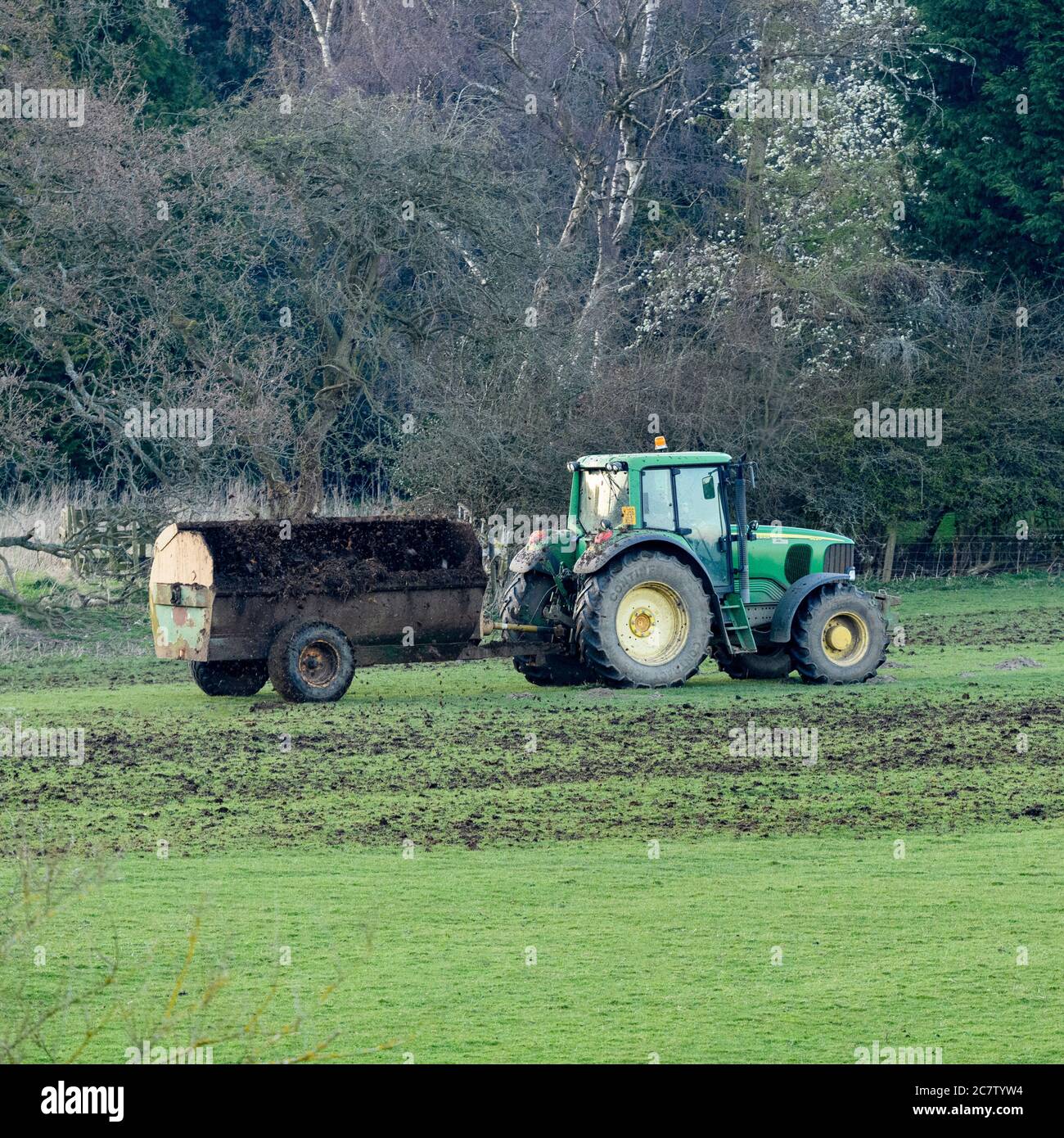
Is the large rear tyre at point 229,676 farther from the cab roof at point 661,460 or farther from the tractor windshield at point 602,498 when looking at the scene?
the cab roof at point 661,460

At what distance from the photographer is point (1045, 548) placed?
3142 cm

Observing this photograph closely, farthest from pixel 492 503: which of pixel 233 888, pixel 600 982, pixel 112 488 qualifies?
pixel 600 982

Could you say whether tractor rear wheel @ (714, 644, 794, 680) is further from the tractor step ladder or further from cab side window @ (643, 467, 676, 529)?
cab side window @ (643, 467, 676, 529)

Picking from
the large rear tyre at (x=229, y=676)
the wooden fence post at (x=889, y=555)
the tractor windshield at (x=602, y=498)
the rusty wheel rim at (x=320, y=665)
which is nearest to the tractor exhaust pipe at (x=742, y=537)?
the tractor windshield at (x=602, y=498)

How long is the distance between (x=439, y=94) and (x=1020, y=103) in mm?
12962

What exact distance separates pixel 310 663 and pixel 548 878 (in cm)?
737

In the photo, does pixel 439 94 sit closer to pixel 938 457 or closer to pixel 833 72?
pixel 833 72

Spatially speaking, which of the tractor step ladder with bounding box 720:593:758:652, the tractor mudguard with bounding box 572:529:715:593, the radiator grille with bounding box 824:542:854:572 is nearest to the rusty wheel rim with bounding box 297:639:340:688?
the tractor mudguard with bounding box 572:529:715:593

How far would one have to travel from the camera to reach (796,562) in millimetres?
18250

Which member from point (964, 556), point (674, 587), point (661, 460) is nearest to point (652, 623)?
point (674, 587)

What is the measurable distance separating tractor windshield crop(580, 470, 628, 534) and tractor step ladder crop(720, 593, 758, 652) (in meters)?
1.32

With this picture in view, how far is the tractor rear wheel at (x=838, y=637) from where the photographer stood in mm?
17781

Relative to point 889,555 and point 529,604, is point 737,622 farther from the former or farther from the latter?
point 889,555

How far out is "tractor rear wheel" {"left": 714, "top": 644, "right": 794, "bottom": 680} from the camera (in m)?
18.8
